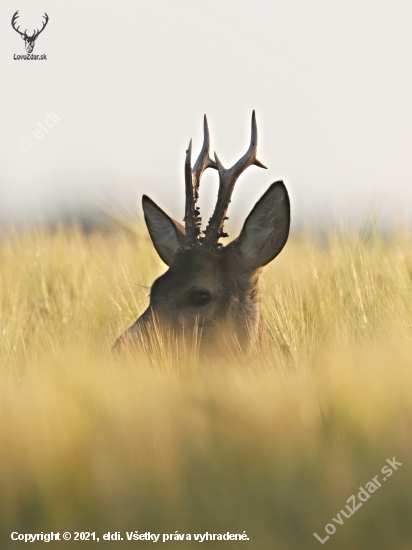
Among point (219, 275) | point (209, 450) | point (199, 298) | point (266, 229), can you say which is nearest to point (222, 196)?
point (266, 229)

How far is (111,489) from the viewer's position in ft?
6.84

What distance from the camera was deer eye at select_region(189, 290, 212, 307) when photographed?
169 inches

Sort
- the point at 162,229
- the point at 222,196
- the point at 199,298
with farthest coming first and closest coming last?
the point at 162,229
the point at 222,196
the point at 199,298

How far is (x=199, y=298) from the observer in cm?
429

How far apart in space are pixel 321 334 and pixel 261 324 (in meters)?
0.47

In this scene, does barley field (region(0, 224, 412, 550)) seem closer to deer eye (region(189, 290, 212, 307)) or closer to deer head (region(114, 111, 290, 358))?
deer head (region(114, 111, 290, 358))

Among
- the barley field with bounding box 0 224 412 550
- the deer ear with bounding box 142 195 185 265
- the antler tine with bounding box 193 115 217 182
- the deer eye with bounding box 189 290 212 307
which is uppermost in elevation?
the antler tine with bounding box 193 115 217 182

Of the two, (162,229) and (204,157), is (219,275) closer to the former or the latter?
(162,229)

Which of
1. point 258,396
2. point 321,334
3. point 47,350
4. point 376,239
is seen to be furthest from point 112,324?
point 258,396

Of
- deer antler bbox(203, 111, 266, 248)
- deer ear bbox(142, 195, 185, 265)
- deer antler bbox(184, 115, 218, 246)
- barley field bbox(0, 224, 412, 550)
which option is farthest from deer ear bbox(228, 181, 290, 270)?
barley field bbox(0, 224, 412, 550)

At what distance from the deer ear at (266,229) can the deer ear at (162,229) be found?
2.17 ft

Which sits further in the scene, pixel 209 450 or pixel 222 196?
pixel 222 196

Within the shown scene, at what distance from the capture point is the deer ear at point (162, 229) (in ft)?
16.7

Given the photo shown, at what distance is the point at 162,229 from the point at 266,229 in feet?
3.46
